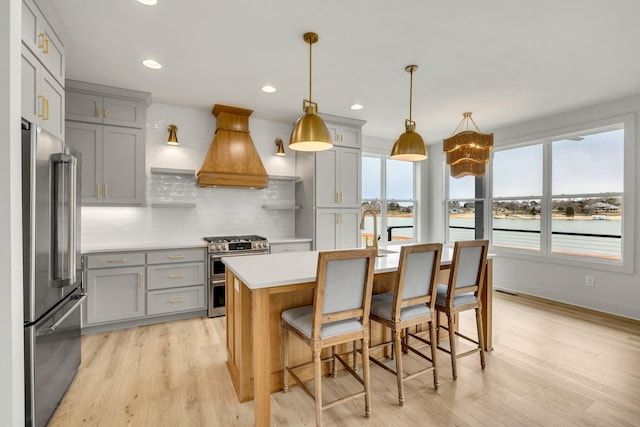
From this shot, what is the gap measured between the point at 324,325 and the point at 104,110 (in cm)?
346

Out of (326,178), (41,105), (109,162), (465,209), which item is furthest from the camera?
(465,209)

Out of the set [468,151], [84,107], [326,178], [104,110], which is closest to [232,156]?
[326,178]

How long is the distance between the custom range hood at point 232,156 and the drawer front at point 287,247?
0.85 metres

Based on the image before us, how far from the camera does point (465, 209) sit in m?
5.92

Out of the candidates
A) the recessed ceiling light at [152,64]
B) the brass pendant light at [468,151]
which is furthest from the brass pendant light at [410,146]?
the recessed ceiling light at [152,64]

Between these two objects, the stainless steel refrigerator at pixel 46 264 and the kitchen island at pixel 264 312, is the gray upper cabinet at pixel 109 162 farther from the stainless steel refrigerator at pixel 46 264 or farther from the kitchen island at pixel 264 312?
the kitchen island at pixel 264 312

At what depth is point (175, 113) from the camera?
418 cm

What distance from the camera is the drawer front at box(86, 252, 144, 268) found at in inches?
129

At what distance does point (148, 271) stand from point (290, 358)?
2128 millimetres

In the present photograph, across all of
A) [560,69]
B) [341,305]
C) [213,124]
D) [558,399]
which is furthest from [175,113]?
[558,399]

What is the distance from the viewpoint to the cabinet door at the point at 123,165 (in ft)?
11.7

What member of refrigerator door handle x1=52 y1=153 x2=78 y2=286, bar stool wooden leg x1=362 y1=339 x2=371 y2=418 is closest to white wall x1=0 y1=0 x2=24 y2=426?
refrigerator door handle x1=52 y1=153 x2=78 y2=286

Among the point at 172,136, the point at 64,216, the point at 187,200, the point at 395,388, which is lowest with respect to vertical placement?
the point at 395,388

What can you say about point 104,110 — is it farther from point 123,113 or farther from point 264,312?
point 264,312
